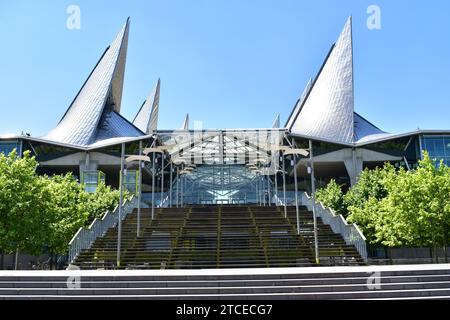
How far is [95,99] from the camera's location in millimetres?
67875

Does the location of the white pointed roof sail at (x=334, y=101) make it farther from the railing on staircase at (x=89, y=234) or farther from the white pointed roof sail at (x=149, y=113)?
the railing on staircase at (x=89, y=234)

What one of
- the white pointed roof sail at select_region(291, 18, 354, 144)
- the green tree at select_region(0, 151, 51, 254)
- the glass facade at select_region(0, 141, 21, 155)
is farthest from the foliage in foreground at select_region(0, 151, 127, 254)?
the white pointed roof sail at select_region(291, 18, 354, 144)

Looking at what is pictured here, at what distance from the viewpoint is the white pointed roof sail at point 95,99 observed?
63281mm

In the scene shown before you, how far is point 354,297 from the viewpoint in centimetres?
1138

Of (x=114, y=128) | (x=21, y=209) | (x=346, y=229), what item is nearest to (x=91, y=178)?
(x=114, y=128)

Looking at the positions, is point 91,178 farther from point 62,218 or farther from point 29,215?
point 29,215

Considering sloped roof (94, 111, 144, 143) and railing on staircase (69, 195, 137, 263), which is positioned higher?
sloped roof (94, 111, 144, 143)

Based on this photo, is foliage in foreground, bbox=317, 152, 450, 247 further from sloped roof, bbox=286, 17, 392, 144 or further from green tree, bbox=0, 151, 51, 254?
sloped roof, bbox=286, 17, 392, 144

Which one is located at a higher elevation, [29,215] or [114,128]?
[114,128]

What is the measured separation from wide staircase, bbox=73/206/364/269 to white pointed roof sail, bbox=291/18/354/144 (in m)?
38.7

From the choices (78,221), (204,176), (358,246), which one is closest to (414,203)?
(358,246)

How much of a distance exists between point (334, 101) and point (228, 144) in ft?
63.5

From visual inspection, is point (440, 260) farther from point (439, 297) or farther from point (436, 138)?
point (436, 138)

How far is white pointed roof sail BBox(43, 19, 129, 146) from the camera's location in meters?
63.3
